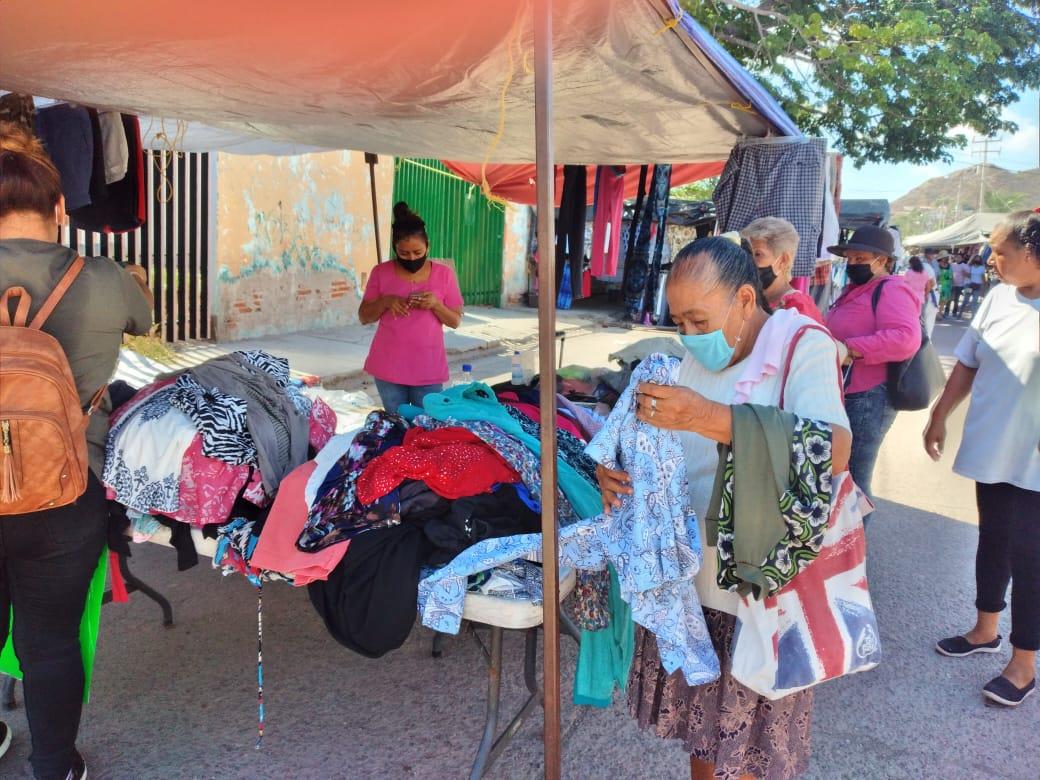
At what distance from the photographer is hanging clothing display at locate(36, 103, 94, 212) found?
12.7 feet

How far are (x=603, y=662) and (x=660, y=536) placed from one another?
0.71 meters

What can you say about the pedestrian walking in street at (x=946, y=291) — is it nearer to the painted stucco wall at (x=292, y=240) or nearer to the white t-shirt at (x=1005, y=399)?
the painted stucco wall at (x=292, y=240)

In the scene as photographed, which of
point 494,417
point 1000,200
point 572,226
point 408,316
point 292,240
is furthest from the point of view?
point 1000,200

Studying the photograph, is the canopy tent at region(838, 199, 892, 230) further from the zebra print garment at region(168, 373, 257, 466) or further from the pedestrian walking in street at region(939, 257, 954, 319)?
the zebra print garment at region(168, 373, 257, 466)

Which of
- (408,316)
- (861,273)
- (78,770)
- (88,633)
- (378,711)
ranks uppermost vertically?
(861,273)

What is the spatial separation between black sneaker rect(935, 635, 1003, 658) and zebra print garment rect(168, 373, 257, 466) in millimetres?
3141

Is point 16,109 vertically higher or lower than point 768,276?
higher

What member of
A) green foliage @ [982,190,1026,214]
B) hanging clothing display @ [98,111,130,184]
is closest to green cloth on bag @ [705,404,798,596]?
hanging clothing display @ [98,111,130,184]

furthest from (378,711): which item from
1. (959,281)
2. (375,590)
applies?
(959,281)

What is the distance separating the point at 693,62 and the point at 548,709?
2282 mm

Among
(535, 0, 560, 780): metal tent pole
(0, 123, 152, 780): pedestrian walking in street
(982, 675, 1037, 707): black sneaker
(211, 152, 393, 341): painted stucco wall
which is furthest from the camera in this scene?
(211, 152, 393, 341): painted stucco wall

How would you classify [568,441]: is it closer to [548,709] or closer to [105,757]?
[548,709]

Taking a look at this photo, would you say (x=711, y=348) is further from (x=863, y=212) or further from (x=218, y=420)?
(x=863, y=212)

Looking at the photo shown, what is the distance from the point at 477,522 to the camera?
2393 mm
